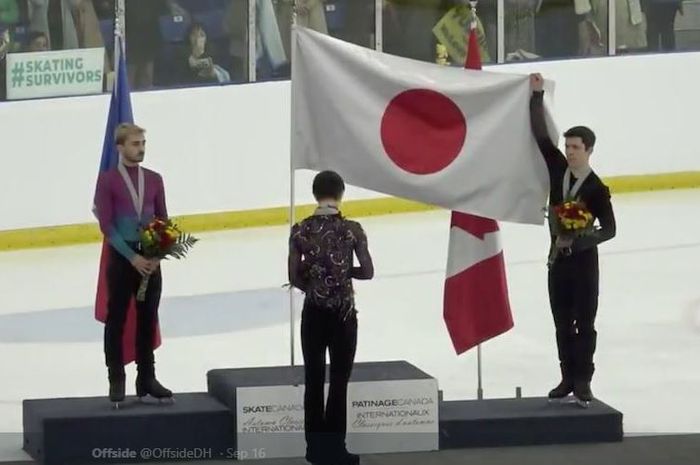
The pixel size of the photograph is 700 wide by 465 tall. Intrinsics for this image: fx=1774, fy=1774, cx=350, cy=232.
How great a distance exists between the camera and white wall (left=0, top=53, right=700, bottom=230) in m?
13.9

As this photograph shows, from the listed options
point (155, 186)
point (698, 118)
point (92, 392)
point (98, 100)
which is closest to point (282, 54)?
point (98, 100)

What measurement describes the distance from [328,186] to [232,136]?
767 cm

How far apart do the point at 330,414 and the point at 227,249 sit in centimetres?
680

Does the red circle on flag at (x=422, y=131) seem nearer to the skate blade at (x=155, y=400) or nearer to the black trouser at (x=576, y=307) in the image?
the black trouser at (x=576, y=307)

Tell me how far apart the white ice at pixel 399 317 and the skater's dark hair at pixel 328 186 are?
1.82m

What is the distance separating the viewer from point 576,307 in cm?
793

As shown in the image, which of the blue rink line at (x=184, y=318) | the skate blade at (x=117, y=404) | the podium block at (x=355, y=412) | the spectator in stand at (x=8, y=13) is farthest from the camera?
the spectator in stand at (x=8, y=13)

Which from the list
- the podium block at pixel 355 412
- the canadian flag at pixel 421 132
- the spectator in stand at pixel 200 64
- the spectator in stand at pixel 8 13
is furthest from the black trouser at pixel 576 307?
the spectator in stand at pixel 8 13

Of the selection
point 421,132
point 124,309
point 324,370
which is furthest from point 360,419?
point 421,132

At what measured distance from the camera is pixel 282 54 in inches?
608

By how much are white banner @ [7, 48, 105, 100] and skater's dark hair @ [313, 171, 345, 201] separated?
290 inches

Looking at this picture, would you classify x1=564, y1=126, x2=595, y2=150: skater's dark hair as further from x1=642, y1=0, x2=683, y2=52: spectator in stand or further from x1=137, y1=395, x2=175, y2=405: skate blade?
x1=642, y1=0, x2=683, y2=52: spectator in stand

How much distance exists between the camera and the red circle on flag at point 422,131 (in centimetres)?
827

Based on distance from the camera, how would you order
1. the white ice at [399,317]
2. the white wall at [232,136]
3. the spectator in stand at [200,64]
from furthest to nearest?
1. the spectator in stand at [200,64]
2. the white wall at [232,136]
3. the white ice at [399,317]
